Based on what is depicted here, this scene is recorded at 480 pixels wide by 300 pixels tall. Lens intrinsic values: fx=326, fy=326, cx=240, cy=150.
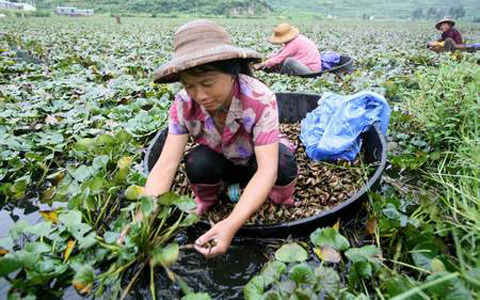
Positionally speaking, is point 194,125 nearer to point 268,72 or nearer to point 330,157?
point 330,157

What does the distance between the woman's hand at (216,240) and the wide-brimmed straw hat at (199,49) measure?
53 cm

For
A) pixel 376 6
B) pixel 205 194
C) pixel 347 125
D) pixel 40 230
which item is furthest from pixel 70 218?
pixel 376 6

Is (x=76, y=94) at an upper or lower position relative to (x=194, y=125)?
lower

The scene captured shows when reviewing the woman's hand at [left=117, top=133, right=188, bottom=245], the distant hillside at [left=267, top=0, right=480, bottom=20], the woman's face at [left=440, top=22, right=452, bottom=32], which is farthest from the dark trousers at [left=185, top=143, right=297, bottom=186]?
the distant hillside at [left=267, top=0, right=480, bottom=20]

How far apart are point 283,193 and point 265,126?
1.57ft

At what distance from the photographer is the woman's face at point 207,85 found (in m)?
1.11

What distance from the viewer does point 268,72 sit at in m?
Result: 4.24

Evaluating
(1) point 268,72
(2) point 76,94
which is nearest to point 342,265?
(2) point 76,94

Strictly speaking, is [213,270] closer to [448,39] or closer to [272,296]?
[272,296]

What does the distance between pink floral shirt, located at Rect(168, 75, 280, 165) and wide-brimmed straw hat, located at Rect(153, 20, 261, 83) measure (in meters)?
0.15

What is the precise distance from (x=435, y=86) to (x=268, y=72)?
87.8 inches

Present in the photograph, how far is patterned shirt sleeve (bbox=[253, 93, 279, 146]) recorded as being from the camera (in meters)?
1.25

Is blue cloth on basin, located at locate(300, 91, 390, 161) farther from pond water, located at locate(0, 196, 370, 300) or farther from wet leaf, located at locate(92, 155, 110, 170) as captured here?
wet leaf, located at locate(92, 155, 110, 170)

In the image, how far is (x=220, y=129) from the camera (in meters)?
1.42
